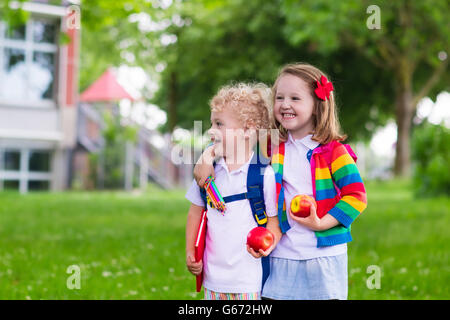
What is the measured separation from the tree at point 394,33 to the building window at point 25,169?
991 centimetres

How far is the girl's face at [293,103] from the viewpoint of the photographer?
2803mm

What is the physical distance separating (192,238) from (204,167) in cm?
36

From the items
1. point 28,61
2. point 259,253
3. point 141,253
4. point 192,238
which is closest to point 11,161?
point 28,61

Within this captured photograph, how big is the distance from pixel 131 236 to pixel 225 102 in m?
5.36

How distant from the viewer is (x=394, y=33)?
79.8 feet

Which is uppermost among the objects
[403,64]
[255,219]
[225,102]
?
[403,64]

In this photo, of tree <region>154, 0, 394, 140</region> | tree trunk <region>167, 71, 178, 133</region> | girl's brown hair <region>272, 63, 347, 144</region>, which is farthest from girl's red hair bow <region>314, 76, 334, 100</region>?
tree trunk <region>167, 71, 178, 133</region>

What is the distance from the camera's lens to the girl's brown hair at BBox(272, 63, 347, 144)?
9.23 feet

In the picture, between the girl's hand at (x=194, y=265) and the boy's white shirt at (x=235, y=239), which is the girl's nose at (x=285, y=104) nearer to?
the boy's white shirt at (x=235, y=239)

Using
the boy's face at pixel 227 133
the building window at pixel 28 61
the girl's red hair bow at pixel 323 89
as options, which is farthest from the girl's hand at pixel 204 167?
the building window at pixel 28 61
